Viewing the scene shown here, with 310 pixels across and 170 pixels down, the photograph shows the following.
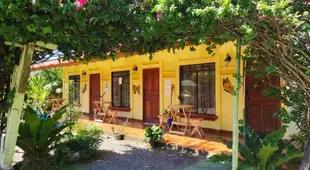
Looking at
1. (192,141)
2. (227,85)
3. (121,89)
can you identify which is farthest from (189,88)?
(121,89)

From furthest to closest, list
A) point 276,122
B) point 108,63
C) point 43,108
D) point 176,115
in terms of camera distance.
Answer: point 108,63 < point 43,108 < point 176,115 < point 276,122

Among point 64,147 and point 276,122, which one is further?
point 276,122

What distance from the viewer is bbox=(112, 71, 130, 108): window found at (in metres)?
11.5

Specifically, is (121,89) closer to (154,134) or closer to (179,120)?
(179,120)

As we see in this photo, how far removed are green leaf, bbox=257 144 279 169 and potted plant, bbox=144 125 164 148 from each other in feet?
9.99

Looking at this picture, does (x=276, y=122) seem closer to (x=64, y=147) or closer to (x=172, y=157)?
(x=172, y=157)

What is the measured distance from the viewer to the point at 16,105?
4.75 meters

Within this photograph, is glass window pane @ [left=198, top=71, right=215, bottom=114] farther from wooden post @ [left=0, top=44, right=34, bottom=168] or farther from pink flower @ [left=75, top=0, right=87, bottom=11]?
pink flower @ [left=75, top=0, right=87, bottom=11]

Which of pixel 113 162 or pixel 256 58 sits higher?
pixel 256 58

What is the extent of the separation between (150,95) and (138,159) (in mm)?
4551

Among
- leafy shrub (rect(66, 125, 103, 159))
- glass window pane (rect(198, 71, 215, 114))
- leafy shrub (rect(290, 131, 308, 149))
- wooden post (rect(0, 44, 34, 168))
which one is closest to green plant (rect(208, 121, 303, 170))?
leafy shrub (rect(290, 131, 308, 149))

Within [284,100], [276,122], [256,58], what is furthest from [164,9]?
[276,122]

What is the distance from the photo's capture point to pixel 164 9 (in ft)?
10.8

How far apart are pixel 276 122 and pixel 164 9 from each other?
4927 mm
